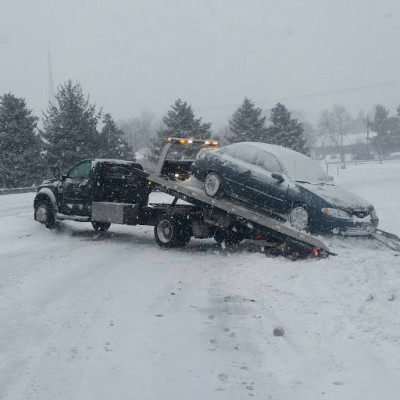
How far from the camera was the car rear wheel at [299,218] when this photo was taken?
9398 mm

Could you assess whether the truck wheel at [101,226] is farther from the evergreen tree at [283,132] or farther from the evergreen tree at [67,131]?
the evergreen tree at [283,132]

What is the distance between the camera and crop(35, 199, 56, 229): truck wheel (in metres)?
13.8

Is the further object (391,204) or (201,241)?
(391,204)

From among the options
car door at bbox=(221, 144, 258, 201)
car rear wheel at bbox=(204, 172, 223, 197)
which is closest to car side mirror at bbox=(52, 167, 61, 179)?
car rear wheel at bbox=(204, 172, 223, 197)

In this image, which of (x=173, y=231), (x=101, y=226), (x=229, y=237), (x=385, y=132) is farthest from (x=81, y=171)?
(x=385, y=132)

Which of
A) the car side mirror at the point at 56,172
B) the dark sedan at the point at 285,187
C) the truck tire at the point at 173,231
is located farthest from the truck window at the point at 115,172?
the dark sedan at the point at 285,187

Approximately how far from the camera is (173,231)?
11.2 metres

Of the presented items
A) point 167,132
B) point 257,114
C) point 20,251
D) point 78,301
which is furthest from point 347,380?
point 257,114

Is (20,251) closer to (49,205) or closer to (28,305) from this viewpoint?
(49,205)

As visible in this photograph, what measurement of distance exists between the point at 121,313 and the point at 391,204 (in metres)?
15.2

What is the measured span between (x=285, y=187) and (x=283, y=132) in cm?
3579

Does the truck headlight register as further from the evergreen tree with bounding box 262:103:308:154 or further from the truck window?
the evergreen tree with bounding box 262:103:308:154

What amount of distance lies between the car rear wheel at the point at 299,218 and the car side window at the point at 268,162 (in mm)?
994

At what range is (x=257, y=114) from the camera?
45.2 meters
